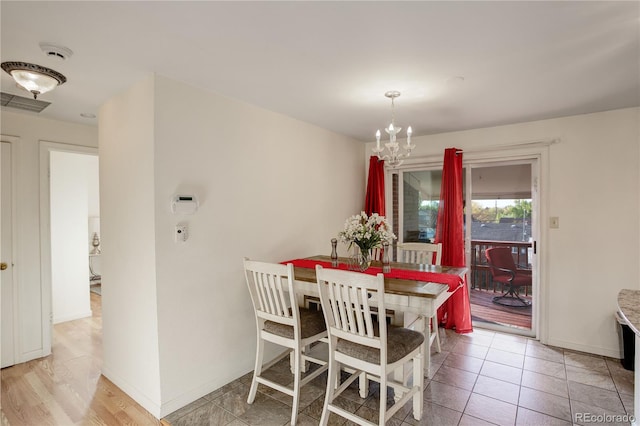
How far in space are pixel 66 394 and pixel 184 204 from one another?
1.81m

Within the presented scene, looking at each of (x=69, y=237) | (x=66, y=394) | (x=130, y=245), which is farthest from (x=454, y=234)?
(x=69, y=237)

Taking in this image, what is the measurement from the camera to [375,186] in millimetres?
4355

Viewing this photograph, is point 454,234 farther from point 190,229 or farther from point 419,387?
point 190,229

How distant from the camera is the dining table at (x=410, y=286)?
2031mm

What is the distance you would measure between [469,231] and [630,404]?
203cm

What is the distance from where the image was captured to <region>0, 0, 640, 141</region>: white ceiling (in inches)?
59.6

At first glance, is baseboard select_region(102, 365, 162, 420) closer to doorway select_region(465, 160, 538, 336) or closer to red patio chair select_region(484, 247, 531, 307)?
doorway select_region(465, 160, 538, 336)

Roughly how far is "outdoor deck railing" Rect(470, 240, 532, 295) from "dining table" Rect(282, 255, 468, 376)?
1.46 metres

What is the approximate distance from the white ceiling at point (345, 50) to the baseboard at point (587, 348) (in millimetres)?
2307

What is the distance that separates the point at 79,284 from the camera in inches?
172

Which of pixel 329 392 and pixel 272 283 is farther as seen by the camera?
pixel 272 283

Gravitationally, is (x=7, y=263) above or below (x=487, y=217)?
below

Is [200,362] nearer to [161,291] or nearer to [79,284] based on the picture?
[161,291]

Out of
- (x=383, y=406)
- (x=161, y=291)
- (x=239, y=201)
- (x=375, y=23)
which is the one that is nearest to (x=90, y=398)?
(x=161, y=291)
